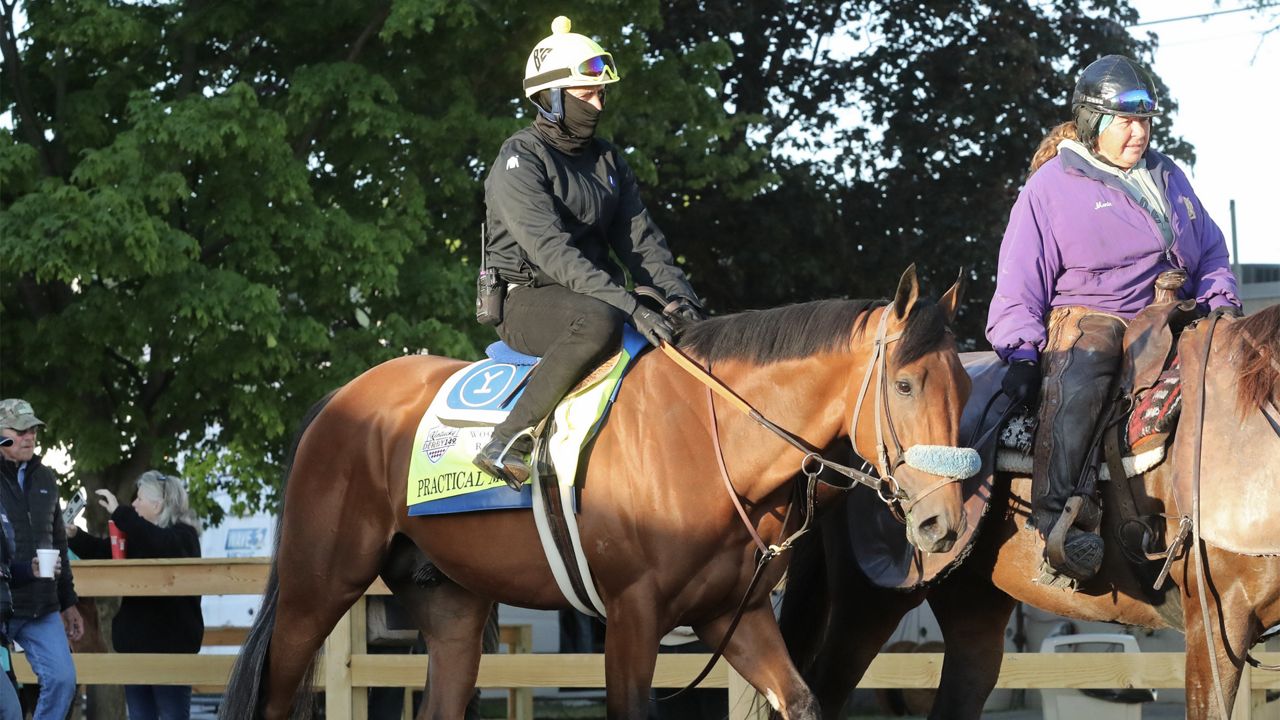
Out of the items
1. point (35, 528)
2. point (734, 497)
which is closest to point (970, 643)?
point (734, 497)

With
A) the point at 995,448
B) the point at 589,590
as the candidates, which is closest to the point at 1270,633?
the point at 995,448

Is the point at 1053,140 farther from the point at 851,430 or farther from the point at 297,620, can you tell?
the point at 297,620

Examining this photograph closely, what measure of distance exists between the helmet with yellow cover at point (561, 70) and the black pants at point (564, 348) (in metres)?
0.79

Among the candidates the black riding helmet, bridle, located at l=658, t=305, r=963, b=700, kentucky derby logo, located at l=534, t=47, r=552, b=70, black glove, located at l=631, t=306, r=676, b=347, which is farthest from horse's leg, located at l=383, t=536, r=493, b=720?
the black riding helmet

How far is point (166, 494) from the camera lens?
10.8 meters

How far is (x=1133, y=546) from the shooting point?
539 centimetres

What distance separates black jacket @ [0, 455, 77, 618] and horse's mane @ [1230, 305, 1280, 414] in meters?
6.17

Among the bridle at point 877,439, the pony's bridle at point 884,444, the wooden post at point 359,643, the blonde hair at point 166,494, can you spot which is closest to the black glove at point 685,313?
the bridle at point 877,439

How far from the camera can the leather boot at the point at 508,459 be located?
566 centimetres

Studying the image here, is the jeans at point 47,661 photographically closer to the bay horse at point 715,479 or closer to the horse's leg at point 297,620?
the horse's leg at point 297,620

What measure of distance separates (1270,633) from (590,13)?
9530 mm

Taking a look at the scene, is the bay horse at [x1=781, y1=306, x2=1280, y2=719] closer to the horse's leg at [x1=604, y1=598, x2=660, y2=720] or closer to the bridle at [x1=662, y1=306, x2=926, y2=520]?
the bridle at [x1=662, y1=306, x2=926, y2=520]

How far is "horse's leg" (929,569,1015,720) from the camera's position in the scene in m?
6.37

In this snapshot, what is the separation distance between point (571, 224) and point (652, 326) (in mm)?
705
